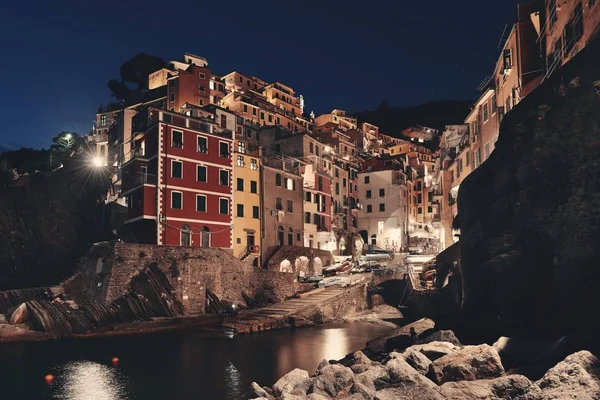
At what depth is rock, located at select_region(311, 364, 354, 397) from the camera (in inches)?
806

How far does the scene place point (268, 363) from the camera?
31.9 m

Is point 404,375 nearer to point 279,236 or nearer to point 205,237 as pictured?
point 205,237

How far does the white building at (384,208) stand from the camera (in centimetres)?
9400

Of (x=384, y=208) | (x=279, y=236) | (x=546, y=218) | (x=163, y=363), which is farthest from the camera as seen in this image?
(x=384, y=208)

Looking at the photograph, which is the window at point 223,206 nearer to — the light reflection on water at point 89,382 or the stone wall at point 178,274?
the stone wall at point 178,274

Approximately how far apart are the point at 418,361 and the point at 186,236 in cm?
3595

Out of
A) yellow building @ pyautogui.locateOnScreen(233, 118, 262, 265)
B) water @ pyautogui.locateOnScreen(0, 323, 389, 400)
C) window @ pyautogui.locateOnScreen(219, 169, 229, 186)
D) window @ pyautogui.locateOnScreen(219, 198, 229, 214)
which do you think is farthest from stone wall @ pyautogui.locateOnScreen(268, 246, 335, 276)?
water @ pyautogui.locateOnScreen(0, 323, 389, 400)

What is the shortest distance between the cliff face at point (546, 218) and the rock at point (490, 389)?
632 centimetres

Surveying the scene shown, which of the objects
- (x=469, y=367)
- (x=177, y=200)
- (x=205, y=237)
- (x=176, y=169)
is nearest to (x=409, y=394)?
(x=469, y=367)

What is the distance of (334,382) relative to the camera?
2092 cm

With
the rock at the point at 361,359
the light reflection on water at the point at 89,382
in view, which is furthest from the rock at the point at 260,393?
the light reflection on water at the point at 89,382

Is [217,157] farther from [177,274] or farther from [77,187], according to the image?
[77,187]

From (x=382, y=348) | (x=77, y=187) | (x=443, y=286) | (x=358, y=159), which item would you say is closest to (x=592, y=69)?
(x=382, y=348)

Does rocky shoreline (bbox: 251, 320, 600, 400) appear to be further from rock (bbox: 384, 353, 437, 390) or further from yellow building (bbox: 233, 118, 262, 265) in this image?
yellow building (bbox: 233, 118, 262, 265)
